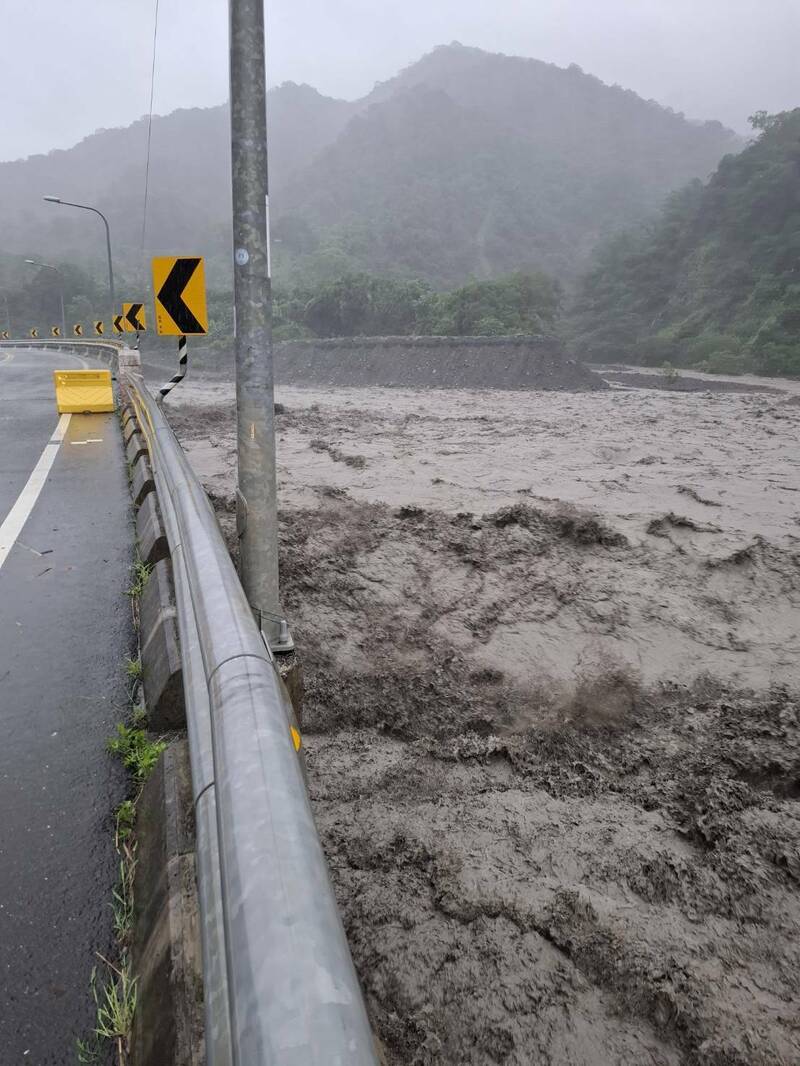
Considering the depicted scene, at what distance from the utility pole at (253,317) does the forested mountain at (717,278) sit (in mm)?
39842

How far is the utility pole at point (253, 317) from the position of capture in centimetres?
290

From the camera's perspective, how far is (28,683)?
356 cm

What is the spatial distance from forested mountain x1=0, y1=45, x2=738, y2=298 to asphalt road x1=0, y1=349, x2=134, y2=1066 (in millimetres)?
76136

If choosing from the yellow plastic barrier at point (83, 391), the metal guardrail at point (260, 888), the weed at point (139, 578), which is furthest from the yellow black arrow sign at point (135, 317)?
the metal guardrail at point (260, 888)

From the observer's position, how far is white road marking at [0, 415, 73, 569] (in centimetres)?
584

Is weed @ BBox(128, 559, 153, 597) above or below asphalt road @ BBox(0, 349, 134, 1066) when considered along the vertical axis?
above

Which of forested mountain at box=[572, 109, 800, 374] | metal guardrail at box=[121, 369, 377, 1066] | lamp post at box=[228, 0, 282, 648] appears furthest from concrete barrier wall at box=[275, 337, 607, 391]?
metal guardrail at box=[121, 369, 377, 1066]

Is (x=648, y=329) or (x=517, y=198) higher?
(x=517, y=198)

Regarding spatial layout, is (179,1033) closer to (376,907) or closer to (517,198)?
(376,907)

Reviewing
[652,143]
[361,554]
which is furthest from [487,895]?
[652,143]

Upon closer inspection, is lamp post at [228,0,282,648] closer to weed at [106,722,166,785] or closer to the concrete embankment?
weed at [106,722,166,785]

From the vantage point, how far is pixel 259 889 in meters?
1.09

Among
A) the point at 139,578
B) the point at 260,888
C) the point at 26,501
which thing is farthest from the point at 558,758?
the point at 26,501

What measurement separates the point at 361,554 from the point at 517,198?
130 m
